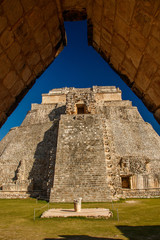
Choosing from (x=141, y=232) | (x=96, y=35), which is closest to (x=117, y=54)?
(x=96, y=35)

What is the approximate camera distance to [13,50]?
2354mm

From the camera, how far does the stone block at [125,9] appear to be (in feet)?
6.55

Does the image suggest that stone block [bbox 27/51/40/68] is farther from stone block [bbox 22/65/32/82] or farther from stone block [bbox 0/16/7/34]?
stone block [bbox 0/16/7/34]

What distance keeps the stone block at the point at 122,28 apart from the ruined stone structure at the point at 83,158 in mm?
9034

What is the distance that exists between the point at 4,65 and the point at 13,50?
0.23m

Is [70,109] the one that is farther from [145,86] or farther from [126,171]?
[145,86]

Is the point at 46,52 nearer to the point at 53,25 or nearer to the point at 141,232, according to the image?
the point at 53,25

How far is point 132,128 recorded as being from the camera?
68.0 feet

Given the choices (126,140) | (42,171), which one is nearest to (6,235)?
(42,171)

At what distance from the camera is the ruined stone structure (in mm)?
10711

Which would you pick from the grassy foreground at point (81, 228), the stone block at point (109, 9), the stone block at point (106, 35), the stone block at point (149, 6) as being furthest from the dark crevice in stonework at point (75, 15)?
the grassy foreground at point (81, 228)

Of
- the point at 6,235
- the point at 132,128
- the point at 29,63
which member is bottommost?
the point at 6,235

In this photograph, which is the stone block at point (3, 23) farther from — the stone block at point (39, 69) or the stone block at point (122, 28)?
the stone block at point (122, 28)

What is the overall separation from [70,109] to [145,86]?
1577 centimetres
